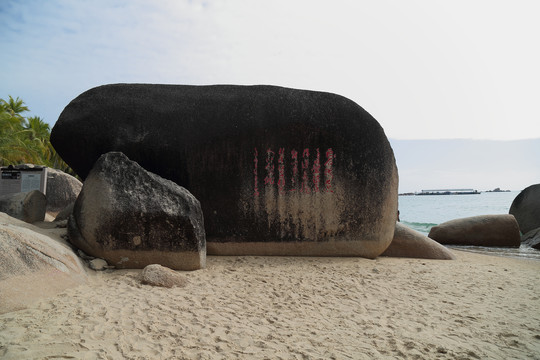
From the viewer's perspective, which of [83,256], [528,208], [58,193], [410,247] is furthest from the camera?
[528,208]

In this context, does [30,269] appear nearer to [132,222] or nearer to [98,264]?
[98,264]

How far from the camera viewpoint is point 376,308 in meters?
3.72

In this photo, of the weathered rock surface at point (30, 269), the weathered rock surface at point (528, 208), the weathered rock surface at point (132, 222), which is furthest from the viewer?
the weathered rock surface at point (528, 208)

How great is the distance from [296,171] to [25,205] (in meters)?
4.43

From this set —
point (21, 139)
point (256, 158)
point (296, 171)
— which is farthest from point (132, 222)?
point (21, 139)

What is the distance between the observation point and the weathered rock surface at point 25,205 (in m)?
6.09

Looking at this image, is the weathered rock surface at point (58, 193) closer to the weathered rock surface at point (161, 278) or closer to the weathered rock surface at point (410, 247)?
the weathered rock surface at point (161, 278)

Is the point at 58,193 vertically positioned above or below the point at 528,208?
above

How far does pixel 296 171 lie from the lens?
5531 millimetres

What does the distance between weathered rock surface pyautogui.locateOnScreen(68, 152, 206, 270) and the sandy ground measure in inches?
10.3

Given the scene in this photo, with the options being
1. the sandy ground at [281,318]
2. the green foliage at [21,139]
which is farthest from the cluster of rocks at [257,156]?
the green foliage at [21,139]

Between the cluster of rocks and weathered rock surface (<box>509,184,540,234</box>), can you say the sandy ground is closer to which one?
the cluster of rocks

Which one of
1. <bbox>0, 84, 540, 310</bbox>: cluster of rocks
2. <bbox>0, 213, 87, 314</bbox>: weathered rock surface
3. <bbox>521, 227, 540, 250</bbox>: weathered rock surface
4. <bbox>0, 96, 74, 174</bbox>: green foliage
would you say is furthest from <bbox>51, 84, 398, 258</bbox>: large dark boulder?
<bbox>0, 96, 74, 174</bbox>: green foliage

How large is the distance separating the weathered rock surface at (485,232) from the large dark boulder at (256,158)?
6.27 meters
